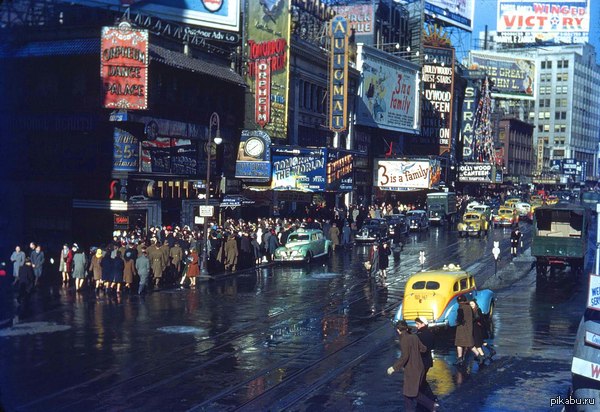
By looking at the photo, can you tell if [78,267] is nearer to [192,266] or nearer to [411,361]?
[192,266]

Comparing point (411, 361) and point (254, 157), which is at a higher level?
point (254, 157)

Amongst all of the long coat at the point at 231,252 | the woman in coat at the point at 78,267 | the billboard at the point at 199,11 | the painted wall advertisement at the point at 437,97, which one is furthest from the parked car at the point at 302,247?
the painted wall advertisement at the point at 437,97

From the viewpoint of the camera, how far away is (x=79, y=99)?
4088cm

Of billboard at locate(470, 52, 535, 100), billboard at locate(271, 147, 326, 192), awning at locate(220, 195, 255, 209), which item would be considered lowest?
awning at locate(220, 195, 255, 209)

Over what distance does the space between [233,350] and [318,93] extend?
4831 centimetres

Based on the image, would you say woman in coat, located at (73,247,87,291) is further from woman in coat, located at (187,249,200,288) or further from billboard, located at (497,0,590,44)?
billboard, located at (497,0,590,44)

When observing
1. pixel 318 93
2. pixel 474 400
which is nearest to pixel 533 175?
pixel 318 93

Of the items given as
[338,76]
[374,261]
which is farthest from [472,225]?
[374,261]

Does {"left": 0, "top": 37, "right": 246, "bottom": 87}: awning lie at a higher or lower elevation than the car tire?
higher

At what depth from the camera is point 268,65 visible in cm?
5147

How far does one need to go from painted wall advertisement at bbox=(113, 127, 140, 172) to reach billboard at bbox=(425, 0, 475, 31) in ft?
230

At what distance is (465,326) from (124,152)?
26.5 meters

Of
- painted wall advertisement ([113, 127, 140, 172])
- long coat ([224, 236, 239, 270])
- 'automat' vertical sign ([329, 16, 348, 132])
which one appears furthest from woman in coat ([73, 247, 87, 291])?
'automat' vertical sign ([329, 16, 348, 132])
